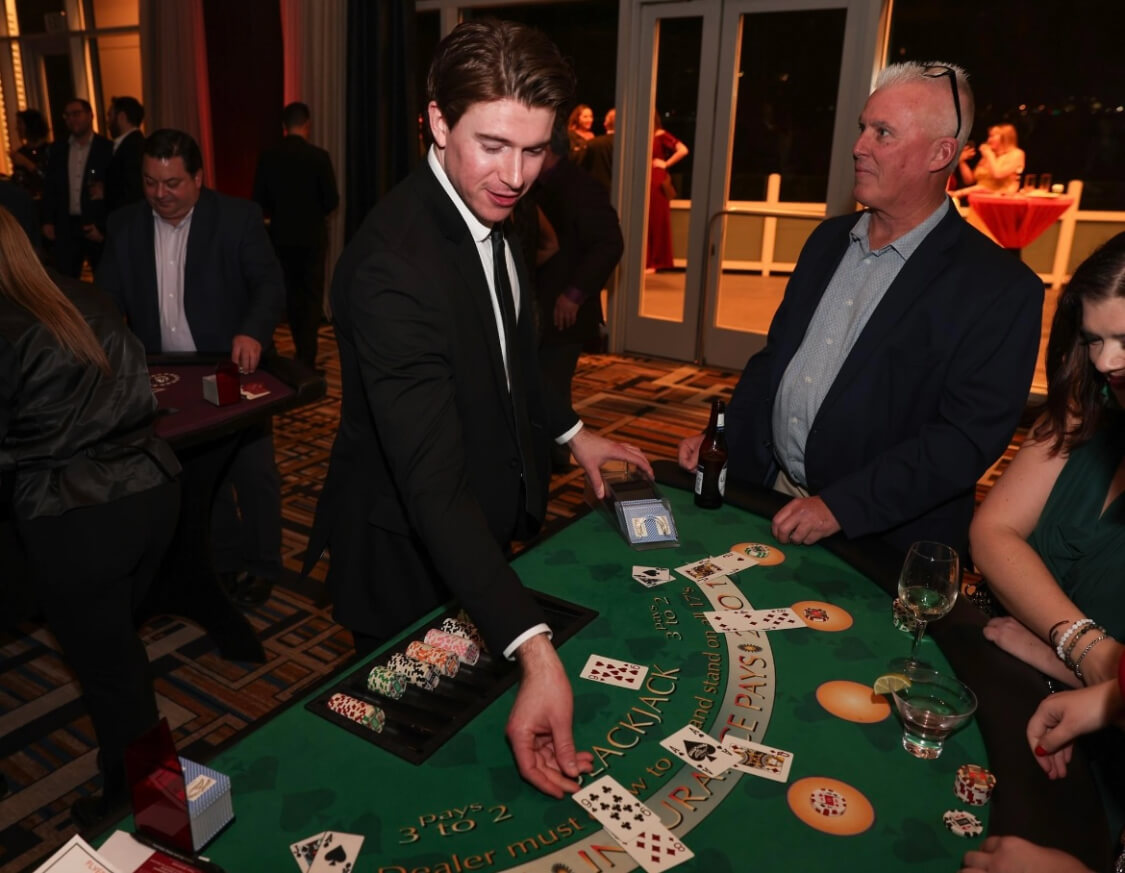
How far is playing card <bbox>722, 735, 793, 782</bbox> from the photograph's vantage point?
3.90 feet

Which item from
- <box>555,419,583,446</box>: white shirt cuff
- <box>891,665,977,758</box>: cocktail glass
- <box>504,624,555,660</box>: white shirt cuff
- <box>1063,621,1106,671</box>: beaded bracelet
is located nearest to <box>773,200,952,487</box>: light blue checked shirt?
<box>555,419,583,446</box>: white shirt cuff

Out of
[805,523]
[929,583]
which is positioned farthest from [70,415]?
[929,583]

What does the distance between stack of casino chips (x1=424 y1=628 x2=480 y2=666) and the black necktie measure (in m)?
0.39

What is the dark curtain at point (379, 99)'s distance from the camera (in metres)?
6.94

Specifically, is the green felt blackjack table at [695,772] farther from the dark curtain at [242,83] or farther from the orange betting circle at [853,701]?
the dark curtain at [242,83]

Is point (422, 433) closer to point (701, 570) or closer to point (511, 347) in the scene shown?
point (511, 347)

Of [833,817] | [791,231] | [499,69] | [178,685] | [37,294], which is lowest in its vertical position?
[178,685]

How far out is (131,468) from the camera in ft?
6.44

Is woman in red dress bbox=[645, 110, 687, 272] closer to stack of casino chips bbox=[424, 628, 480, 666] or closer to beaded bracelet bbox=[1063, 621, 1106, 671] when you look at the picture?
beaded bracelet bbox=[1063, 621, 1106, 671]

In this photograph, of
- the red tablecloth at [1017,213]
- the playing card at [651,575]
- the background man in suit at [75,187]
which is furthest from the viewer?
the background man in suit at [75,187]

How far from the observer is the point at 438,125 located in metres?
1.39

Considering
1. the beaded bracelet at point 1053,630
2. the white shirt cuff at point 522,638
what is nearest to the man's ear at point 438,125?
the white shirt cuff at point 522,638

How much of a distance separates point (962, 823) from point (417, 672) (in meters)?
0.77

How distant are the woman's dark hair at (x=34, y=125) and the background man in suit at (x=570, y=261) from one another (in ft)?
20.6
